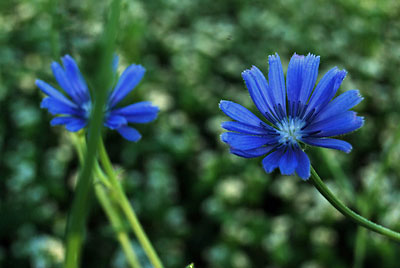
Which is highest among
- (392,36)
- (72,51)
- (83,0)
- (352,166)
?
(83,0)

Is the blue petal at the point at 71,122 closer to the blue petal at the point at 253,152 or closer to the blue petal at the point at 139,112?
the blue petal at the point at 139,112

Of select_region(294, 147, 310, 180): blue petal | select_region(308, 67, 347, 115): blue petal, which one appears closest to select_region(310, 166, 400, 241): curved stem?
select_region(294, 147, 310, 180): blue petal

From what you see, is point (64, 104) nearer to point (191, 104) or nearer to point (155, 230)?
point (155, 230)

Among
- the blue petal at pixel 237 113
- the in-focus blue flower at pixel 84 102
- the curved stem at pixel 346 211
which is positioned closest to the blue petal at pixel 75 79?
the in-focus blue flower at pixel 84 102

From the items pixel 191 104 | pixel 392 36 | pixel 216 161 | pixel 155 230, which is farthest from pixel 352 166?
pixel 392 36

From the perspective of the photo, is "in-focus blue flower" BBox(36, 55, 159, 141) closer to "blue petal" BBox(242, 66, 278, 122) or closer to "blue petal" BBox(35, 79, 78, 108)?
"blue petal" BBox(35, 79, 78, 108)

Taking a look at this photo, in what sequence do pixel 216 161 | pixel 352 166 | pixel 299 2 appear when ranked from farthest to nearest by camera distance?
pixel 299 2
pixel 352 166
pixel 216 161

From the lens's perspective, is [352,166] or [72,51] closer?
[72,51]
